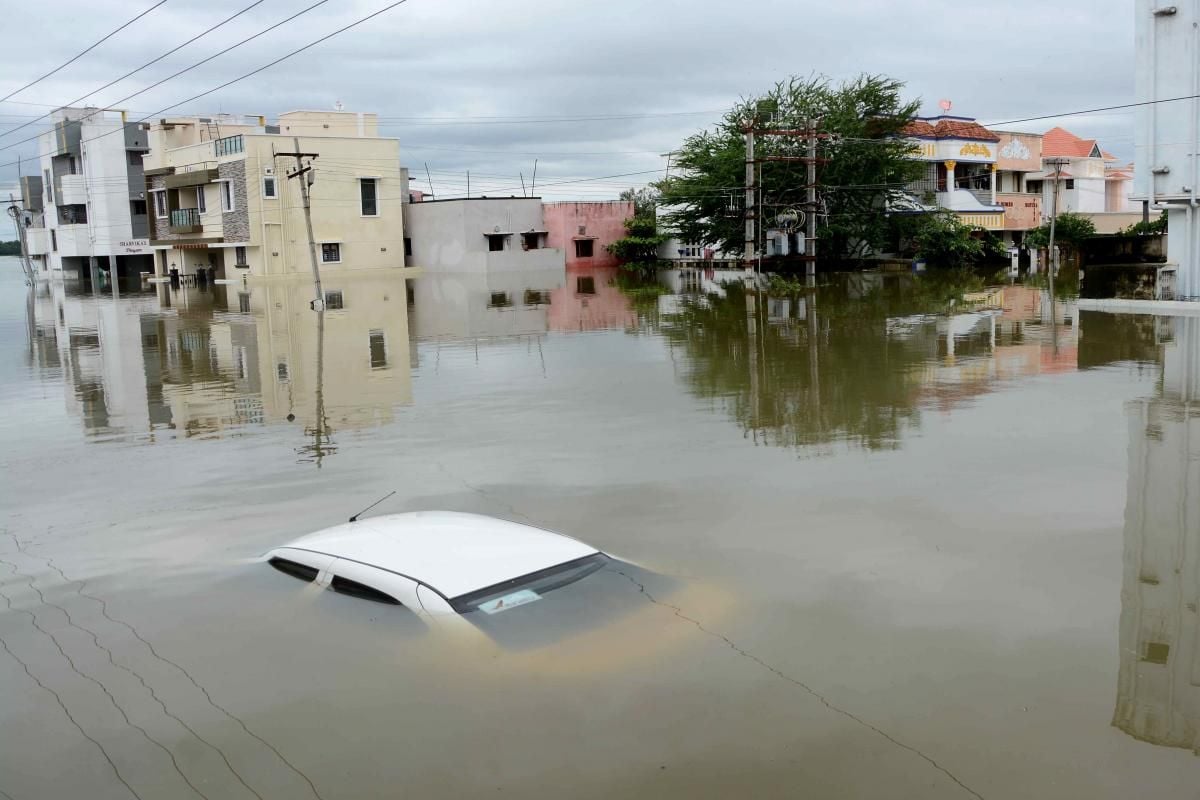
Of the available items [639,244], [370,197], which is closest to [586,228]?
[639,244]

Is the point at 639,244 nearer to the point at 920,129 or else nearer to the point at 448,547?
the point at 920,129

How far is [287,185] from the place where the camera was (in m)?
61.8

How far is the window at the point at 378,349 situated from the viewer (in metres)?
22.4

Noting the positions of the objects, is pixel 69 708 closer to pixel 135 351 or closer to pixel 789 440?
pixel 789 440

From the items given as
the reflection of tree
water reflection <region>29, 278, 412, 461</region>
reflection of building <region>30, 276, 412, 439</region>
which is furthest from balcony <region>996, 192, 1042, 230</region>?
water reflection <region>29, 278, 412, 461</region>

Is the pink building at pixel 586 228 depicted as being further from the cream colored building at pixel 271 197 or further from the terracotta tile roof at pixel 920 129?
the terracotta tile roof at pixel 920 129

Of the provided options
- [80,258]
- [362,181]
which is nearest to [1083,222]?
[362,181]

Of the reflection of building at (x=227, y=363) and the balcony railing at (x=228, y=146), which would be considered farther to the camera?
the balcony railing at (x=228, y=146)

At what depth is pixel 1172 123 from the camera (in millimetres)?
29688

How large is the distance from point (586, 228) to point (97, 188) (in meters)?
34.7

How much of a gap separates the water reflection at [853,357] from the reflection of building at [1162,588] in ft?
9.57

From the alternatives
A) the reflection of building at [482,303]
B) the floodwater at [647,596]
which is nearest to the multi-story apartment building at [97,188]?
the reflection of building at [482,303]

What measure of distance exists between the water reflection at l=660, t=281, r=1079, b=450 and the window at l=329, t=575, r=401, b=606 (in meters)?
6.69

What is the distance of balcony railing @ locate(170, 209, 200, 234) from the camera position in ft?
217
